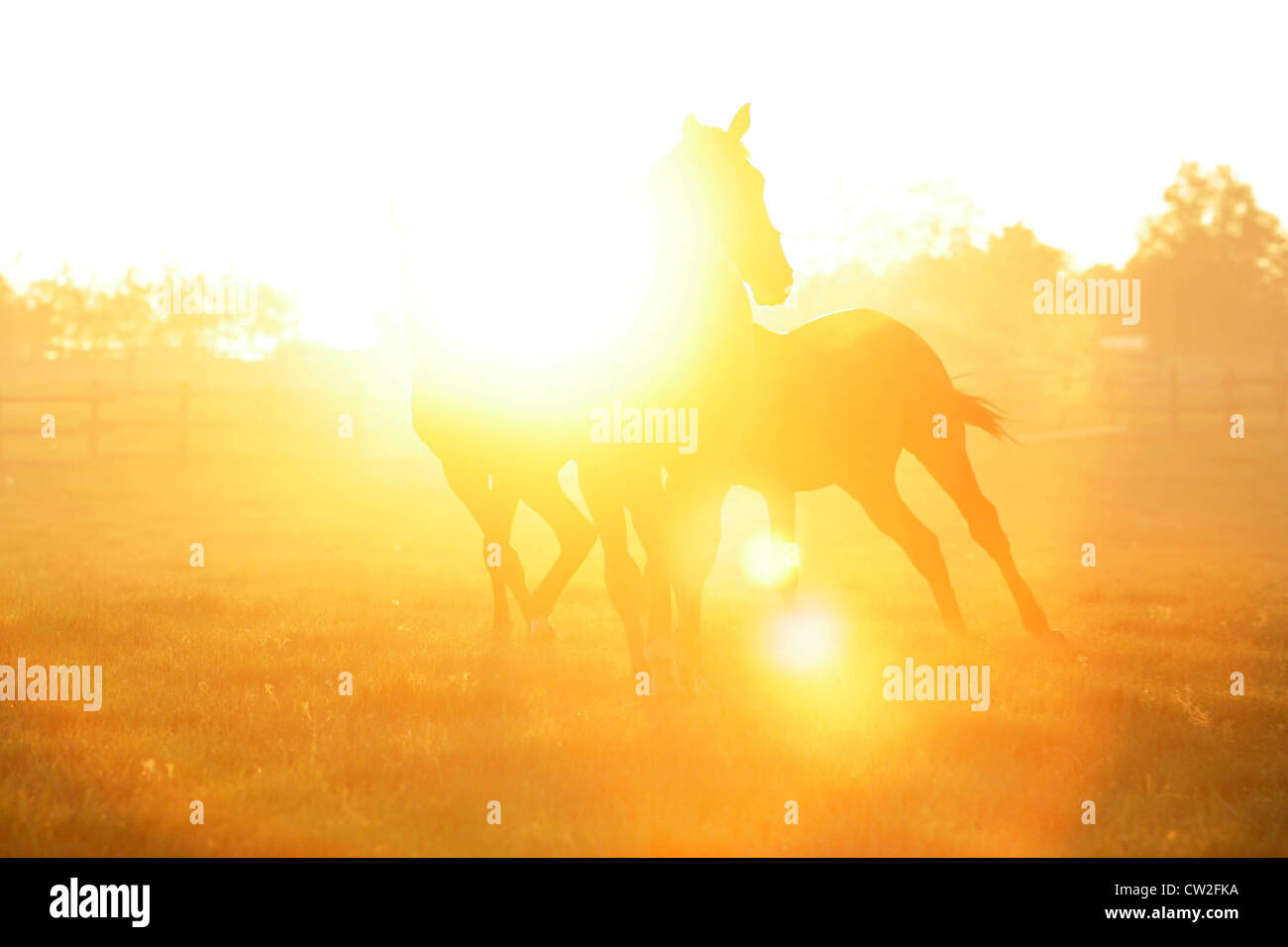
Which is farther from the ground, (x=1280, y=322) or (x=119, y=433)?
(x=1280, y=322)

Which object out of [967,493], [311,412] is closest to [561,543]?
[967,493]

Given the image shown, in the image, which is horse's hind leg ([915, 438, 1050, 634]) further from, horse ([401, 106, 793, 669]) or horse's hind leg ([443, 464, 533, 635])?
horse's hind leg ([443, 464, 533, 635])

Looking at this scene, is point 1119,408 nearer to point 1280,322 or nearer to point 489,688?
point 489,688

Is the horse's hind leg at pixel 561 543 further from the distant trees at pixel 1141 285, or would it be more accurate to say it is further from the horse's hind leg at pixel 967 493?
the distant trees at pixel 1141 285

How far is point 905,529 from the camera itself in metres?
8.29

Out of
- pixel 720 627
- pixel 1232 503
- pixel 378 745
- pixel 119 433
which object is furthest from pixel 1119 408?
pixel 378 745

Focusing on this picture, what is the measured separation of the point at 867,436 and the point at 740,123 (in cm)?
267

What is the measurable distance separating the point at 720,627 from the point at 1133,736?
325cm

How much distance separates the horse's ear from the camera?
22.0ft

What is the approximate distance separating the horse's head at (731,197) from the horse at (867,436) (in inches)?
64.3

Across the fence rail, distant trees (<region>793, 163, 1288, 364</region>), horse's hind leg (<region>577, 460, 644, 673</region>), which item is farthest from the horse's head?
distant trees (<region>793, 163, 1288, 364</region>)

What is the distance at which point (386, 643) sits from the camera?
7512 mm

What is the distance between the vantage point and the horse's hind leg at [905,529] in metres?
8.21

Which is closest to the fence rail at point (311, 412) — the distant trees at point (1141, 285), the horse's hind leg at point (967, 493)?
the distant trees at point (1141, 285)
